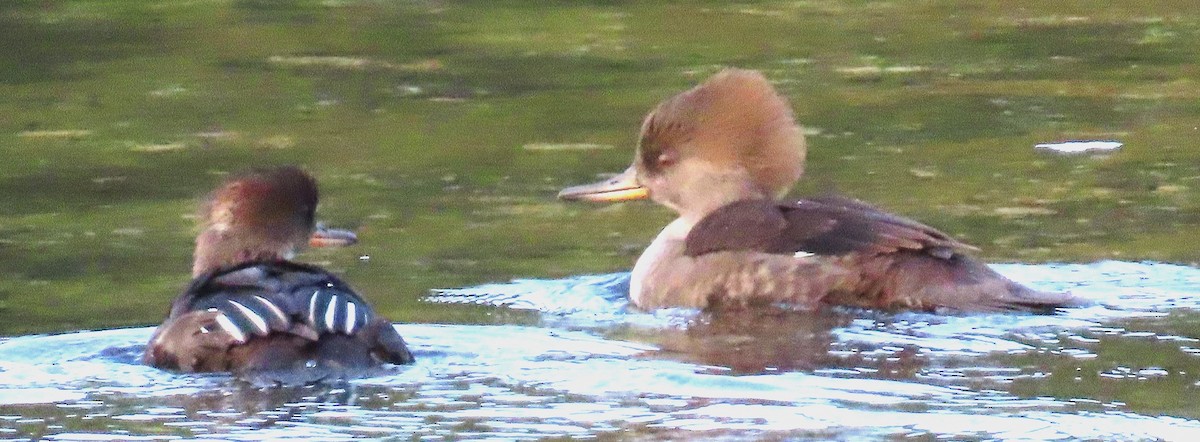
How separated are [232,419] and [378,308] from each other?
2.35 meters

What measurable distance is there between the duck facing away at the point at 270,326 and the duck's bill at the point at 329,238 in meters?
0.28

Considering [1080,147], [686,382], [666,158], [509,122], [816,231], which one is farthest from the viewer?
[509,122]

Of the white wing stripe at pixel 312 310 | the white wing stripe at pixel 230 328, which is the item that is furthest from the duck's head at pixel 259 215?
the white wing stripe at pixel 312 310

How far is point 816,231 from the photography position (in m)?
8.69

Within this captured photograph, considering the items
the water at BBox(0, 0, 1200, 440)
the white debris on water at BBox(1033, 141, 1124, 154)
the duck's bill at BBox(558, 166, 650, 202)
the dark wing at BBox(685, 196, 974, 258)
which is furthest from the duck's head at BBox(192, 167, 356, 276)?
the white debris on water at BBox(1033, 141, 1124, 154)

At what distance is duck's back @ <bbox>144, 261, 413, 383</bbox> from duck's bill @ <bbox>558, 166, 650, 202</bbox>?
256cm

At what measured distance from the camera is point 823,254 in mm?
8680

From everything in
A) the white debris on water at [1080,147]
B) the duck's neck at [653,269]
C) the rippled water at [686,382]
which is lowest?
the rippled water at [686,382]

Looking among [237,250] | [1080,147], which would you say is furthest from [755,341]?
[1080,147]

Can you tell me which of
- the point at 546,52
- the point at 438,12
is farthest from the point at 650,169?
the point at 438,12

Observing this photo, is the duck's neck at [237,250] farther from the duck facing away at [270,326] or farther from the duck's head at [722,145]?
the duck's head at [722,145]

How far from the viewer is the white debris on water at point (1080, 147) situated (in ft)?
39.3

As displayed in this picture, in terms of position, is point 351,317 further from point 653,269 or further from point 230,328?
→ point 653,269

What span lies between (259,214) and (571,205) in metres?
3.22
